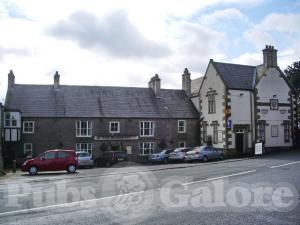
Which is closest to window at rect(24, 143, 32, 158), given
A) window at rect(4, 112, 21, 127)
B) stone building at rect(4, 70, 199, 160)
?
stone building at rect(4, 70, 199, 160)

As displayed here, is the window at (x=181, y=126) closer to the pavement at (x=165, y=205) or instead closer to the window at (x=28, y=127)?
the window at (x=28, y=127)

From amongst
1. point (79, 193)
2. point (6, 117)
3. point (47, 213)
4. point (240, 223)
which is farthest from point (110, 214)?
point (6, 117)

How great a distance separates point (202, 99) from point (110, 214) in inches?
1450

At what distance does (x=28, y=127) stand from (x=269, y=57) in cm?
2726

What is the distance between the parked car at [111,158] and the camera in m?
37.7

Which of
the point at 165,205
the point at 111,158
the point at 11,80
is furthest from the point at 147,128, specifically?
the point at 165,205

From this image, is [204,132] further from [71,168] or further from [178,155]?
[71,168]

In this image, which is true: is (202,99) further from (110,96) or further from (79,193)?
(79,193)

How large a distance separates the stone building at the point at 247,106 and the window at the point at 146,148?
20.0ft

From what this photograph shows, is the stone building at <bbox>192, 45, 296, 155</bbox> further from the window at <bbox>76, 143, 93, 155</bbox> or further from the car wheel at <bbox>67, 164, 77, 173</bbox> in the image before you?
the car wheel at <bbox>67, 164, 77, 173</bbox>

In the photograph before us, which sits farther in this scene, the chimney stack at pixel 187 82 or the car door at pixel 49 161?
the chimney stack at pixel 187 82

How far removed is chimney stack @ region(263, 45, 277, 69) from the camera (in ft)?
144

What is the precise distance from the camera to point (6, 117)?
128 ft

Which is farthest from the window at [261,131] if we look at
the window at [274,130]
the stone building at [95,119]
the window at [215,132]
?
the stone building at [95,119]
